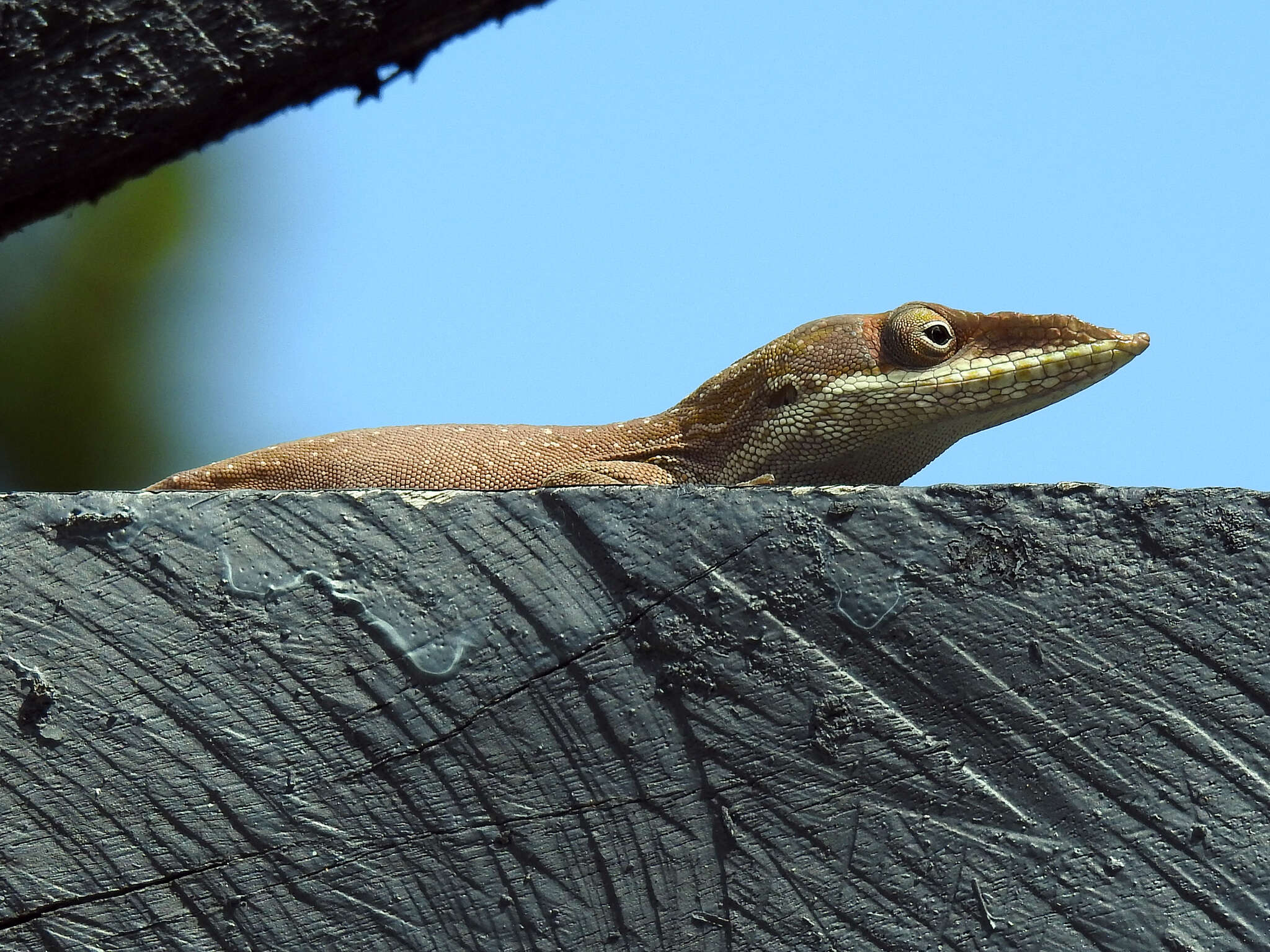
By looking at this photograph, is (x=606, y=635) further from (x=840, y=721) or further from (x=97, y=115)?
(x=97, y=115)

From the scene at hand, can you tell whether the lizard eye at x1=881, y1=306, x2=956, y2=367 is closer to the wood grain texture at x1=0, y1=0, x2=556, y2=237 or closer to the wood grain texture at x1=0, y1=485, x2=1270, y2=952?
the wood grain texture at x1=0, y1=0, x2=556, y2=237

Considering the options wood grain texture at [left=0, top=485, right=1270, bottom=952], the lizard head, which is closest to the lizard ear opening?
the lizard head

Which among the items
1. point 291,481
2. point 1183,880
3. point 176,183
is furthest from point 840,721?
point 176,183

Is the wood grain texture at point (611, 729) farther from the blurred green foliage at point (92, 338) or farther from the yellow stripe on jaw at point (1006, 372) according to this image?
the blurred green foliage at point (92, 338)

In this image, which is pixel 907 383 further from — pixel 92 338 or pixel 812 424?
pixel 92 338

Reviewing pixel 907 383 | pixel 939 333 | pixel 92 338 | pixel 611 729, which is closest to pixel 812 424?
pixel 907 383
